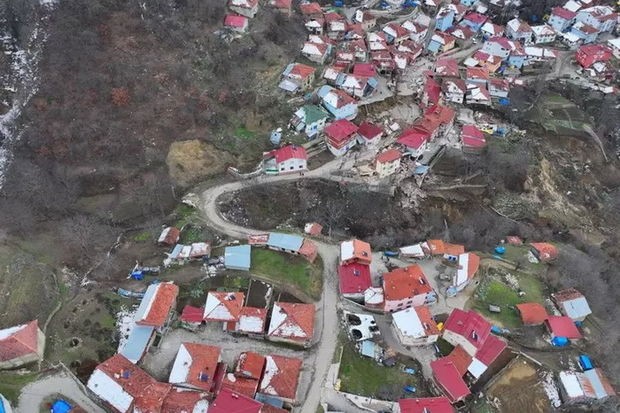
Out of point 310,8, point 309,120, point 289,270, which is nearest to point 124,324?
point 289,270

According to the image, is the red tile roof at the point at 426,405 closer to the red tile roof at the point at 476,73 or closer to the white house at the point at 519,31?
the red tile roof at the point at 476,73

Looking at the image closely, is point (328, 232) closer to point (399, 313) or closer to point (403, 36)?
point (399, 313)

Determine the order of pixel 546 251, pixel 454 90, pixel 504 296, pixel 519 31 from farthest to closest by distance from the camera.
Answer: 1. pixel 519 31
2. pixel 454 90
3. pixel 546 251
4. pixel 504 296

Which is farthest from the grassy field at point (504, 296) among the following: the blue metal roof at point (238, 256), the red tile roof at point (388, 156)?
the blue metal roof at point (238, 256)

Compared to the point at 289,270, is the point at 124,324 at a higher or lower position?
higher

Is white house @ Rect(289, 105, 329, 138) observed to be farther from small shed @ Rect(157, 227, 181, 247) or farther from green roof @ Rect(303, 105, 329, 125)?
small shed @ Rect(157, 227, 181, 247)

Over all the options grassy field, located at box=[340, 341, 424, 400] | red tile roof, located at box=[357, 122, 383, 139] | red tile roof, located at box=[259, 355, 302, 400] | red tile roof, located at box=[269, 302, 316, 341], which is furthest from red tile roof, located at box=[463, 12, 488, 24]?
red tile roof, located at box=[259, 355, 302, 400]

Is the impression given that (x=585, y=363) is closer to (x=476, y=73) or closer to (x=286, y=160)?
(x=286, y=160)
